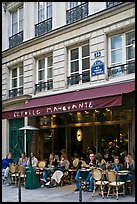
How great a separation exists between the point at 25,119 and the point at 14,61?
3.94 m

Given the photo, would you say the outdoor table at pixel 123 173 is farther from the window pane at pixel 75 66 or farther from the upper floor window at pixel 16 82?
the upper floor window at pixel 16 82

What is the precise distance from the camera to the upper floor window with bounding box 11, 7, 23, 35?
2059 centimetres

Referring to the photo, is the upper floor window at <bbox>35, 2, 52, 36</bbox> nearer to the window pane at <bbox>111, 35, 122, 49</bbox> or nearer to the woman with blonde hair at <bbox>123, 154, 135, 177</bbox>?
the window pane at <bbox>111, 35, 122, 49</bbox>

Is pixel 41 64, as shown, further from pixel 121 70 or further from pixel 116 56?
pixel 121 70

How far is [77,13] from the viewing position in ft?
52.6

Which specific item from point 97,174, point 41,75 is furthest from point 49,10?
point 97,174

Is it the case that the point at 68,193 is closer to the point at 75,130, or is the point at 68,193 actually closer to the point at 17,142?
the point at 75,130

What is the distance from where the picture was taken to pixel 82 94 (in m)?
14.1

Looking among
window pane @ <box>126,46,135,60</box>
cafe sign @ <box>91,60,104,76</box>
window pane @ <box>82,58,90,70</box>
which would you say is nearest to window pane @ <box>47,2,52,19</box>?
window pane @ <box>82,58,90,70</box>

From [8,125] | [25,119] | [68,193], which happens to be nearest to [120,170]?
[68,193]

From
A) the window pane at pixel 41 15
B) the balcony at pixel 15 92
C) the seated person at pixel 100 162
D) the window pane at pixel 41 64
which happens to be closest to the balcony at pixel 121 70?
the seated person at pixel 100 162

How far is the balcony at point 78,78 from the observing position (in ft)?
50.4

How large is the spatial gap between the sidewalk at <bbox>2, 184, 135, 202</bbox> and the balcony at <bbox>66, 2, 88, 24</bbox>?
772 cm

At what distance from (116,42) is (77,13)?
9.42 ft
